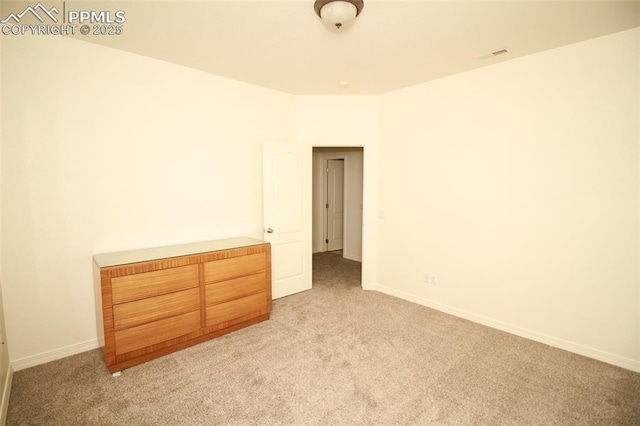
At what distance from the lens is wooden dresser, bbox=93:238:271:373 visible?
2416 mm

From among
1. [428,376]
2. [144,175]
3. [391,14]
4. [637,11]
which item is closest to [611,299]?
[428,376]

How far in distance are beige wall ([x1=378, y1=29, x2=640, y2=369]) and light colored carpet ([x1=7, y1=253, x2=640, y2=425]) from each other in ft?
1.19

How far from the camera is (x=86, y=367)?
8.25ft

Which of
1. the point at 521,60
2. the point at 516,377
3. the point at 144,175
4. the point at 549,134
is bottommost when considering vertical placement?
the point at 516,377

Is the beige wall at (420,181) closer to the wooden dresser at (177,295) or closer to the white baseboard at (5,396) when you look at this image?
the white baseboard at (5,396)

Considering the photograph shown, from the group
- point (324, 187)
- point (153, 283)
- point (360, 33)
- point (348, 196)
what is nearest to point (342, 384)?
point (153, 283)

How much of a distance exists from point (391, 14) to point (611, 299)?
2.94 meters

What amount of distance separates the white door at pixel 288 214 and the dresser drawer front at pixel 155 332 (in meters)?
1.33

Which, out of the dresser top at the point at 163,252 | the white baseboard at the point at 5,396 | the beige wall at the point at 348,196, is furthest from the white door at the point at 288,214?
the white baseboard at the point at 5,396

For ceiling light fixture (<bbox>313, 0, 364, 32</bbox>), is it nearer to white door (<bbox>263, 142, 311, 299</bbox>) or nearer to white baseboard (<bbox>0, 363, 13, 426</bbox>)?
white door (<bbox>263, 142, 311, 299</bbox>)

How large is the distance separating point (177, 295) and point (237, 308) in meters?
0.64

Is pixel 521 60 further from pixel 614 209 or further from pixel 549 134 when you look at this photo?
pixel 614 209

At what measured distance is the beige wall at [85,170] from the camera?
2441 mm

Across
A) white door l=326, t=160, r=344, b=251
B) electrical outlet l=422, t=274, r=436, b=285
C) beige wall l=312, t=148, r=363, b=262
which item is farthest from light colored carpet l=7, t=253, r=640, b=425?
white door l=326, t=160, r=344, b=251
